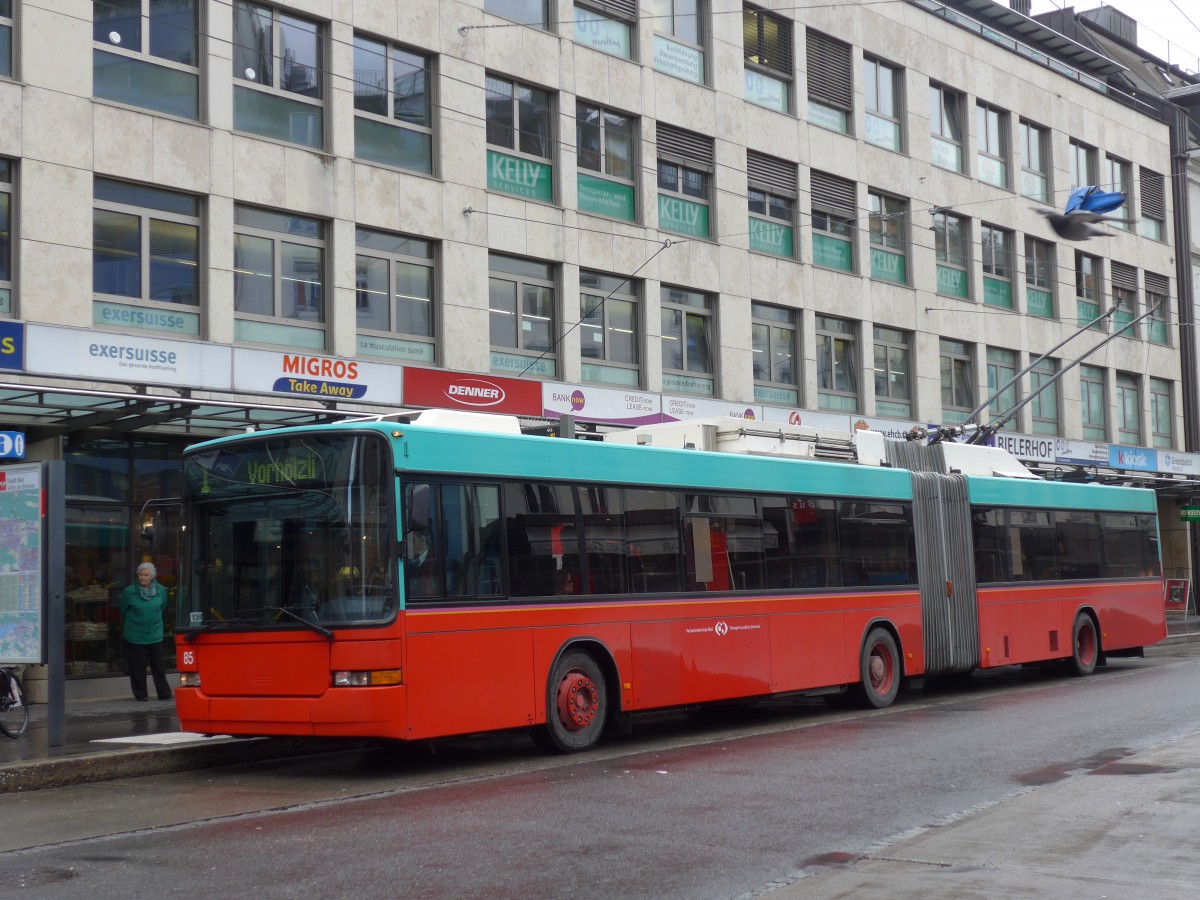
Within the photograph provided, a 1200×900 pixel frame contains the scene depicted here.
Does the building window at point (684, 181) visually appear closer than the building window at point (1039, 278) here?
Yes

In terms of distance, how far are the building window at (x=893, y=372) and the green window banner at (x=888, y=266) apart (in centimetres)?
110

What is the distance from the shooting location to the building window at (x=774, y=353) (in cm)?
2881

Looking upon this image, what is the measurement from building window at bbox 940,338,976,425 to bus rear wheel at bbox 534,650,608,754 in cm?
2212

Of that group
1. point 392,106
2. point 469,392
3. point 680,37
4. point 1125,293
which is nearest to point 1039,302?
point 1125,293

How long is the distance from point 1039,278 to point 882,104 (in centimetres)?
767

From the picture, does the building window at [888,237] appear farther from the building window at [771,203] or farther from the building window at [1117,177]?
the building window at [1117,177]

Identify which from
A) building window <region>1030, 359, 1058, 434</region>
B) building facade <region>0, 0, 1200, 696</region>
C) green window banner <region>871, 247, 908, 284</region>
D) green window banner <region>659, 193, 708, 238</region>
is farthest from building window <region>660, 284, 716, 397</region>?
building window <region>1030, 359, 1058, 434</region>

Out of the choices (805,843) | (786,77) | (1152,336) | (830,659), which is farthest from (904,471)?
(1152,336)

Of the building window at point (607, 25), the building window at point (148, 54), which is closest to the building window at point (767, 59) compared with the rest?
the building window at point (607, 25)

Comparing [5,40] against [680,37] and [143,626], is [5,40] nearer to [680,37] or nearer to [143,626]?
[143,626]

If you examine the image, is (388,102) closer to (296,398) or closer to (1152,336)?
(296,398)

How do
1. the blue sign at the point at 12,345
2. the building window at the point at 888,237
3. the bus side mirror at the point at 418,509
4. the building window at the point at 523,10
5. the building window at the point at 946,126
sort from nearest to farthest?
1. the bus side mirror at the point at 418,509
2. the blue sign at the point at 12,345
3. the building window at the point at 523,10
4. the building window at the point at 888,237
5. the building window at the point at 946,126

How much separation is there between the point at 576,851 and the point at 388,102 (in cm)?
1623

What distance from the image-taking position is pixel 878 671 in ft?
58.2
